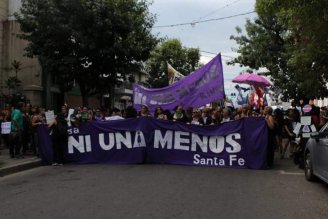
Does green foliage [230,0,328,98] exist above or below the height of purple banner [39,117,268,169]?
above

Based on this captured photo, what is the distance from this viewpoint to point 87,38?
22.1 metres

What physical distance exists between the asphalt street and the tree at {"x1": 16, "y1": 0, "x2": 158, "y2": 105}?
10622mm

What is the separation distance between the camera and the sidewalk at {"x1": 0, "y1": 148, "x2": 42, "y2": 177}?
12419 millimetres

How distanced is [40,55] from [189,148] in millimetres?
12472

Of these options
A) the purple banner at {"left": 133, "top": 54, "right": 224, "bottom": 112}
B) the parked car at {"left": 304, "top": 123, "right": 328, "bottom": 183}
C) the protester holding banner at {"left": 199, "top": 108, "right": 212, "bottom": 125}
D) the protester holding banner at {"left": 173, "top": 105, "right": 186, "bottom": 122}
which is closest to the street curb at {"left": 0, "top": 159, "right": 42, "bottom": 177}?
the protester holding banner at {"left": 173, "top": 105, "right": 186, "bottom": 122}

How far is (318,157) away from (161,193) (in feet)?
10.7

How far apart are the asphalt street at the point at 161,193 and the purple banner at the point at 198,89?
2.86 metres

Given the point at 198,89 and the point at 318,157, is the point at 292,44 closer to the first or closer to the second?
the point at 198,89

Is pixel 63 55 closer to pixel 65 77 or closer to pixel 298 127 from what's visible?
pixel 65 77

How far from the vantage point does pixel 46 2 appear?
75.4 feet

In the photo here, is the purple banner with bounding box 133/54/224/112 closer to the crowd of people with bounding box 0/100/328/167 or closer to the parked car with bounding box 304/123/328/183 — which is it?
the crowd of people with bounding box 0/100/328/167

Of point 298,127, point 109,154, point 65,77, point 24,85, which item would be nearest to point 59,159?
point 109,154

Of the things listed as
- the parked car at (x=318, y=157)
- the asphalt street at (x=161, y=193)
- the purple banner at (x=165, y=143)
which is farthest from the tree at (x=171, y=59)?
the parked car at (x=318, y=157)

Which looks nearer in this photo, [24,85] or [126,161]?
[126,161]
